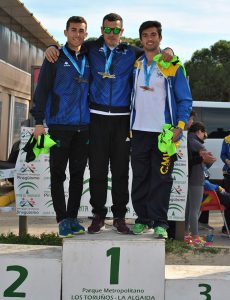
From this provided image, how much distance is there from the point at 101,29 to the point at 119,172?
1.28 meters

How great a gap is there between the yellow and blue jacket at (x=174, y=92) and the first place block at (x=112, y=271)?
3.71ft

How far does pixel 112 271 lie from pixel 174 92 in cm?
162

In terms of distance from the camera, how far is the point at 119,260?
4500mm

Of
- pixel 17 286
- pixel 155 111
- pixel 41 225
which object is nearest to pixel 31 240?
pixel 41 225

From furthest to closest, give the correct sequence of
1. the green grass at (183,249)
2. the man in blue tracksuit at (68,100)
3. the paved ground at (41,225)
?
the paved ground at (41,225)
the green grass at (183,249)
the man in blue tracksuit at (68,100)

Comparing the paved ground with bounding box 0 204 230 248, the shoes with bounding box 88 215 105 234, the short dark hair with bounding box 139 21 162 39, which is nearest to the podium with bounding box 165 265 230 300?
the shoes with bounding box 88 215 105 234

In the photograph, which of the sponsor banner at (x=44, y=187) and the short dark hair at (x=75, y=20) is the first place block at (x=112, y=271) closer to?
the short dark hair at (x=75, y=20)

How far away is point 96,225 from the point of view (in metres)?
5.03

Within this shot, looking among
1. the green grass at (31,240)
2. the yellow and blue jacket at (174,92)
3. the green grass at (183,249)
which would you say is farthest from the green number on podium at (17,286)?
the green grass at (183,249)

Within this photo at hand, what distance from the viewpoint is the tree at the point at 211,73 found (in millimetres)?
38094

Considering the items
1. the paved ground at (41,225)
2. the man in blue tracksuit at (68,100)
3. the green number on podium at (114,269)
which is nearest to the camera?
the green number on podium at (114,269)

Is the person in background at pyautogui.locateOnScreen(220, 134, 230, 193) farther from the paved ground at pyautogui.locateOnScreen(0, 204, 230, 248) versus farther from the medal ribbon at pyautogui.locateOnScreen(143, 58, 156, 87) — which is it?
the medal ribbon at pyautogui.locateOnScreen(143, 58, 156, 87)

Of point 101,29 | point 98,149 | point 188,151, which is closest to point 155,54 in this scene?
point 101,29

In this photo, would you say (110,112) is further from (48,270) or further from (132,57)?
(48,270)
